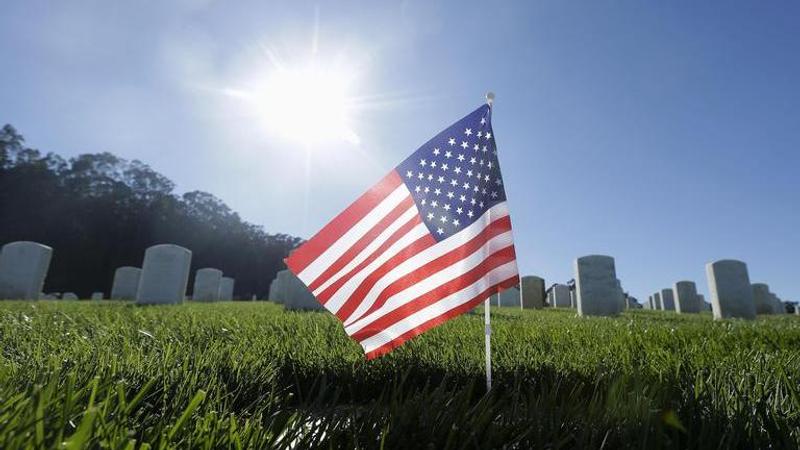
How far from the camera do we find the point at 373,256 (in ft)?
9.36

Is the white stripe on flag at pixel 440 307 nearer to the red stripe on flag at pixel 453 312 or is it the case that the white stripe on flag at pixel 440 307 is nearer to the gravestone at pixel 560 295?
the red stripe on flag at pixel 453 312

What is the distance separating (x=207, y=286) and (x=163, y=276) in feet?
36.2

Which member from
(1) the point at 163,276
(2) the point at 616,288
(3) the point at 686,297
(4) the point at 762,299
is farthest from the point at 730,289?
(1) the point at 163,276

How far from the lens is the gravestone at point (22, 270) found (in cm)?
1406

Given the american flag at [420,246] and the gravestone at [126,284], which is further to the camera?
the gravestone at [126,284]

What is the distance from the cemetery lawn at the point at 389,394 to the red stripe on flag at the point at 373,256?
0.44 meters

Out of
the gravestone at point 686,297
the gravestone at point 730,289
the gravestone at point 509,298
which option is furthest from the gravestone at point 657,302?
the gravestone at point 730,289

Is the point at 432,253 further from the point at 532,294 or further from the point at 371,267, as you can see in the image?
the point at 532,294

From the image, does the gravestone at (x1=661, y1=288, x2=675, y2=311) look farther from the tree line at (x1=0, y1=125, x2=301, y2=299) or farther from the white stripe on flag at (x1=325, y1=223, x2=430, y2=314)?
the tree line at (x1=0, y1=125, x2=301, y2=299)

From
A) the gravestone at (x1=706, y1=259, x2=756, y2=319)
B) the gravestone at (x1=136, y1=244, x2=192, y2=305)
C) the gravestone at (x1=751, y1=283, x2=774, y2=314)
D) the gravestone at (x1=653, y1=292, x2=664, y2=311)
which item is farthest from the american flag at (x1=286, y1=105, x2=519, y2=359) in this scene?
the gravestone at (x1=653, y1=292, x2=664, y2=311)

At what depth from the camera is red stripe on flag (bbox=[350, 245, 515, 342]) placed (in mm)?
2613

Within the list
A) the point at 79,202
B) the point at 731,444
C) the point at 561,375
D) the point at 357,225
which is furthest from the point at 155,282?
the point at 79,202

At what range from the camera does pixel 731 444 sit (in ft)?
4.41

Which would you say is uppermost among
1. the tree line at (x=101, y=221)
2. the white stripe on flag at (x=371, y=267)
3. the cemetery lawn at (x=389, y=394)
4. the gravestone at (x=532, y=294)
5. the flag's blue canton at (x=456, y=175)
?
the tree line at (x=101, y=221)
